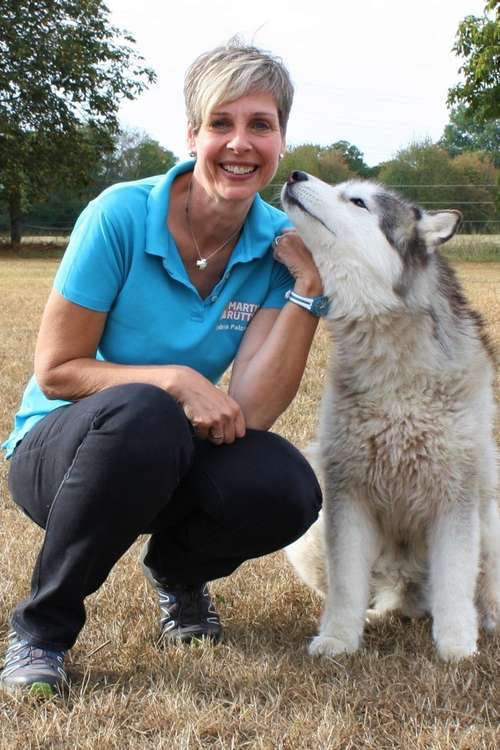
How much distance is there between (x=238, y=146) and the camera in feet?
8.50

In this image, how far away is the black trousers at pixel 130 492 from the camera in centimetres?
230

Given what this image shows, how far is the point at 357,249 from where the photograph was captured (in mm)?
2773

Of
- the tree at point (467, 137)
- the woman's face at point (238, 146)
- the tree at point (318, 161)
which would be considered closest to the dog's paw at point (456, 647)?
the woman's face at point (238, 146)

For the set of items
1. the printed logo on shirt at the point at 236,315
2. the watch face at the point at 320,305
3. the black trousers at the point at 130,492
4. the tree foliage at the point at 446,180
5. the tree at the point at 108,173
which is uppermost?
the watch face at the point at 320,305

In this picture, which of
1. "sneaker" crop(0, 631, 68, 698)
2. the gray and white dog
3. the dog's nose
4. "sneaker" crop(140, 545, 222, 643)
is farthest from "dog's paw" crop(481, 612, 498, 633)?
the dog's nose

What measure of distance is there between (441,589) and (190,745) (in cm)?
A: 98

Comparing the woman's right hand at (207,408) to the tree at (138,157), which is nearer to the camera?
the woman's right hand at (207,408)

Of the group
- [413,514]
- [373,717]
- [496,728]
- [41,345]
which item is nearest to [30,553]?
[41,345]

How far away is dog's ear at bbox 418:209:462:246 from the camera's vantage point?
2867mm

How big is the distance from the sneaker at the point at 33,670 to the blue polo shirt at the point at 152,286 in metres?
0.61

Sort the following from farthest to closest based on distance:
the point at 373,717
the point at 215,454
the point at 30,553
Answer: the point at 30,553 < the point at 215,454 < the point at 373,717

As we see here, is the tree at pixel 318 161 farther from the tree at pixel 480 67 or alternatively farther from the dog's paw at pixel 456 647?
the dog's paw at pixel 456 647

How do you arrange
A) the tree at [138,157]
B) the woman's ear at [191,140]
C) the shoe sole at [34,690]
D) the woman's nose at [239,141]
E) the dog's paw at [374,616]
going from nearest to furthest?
the shoe sole at [34,690]
the woman's nose at [239,141]
the woman's ear at [191,140]
the dog's paw at [374,616]
the tree at [138,157]

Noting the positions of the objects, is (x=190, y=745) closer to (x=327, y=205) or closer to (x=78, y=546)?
(x=78, y=546)
